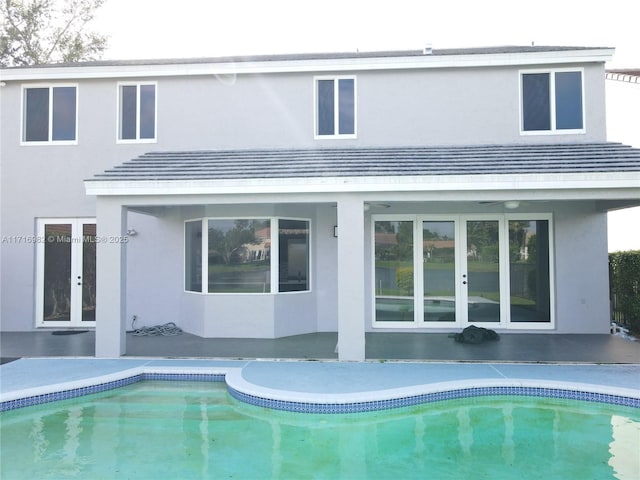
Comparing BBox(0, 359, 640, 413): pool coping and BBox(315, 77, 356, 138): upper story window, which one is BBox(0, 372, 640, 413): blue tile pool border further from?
BBox(315, 77, 356, 138): upper story window

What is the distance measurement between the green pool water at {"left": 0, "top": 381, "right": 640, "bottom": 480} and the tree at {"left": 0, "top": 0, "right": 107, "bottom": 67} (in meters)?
24.2

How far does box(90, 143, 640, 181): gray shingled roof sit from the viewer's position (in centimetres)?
948

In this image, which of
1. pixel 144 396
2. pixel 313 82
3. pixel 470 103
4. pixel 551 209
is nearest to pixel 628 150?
pixel 551 209

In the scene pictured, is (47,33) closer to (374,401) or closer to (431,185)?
(431,185)

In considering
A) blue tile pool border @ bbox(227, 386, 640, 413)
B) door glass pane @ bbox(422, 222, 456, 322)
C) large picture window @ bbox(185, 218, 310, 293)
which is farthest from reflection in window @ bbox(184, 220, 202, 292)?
door glass pane @ bbox(422, 222, 456, 322)

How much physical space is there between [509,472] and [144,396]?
6.07 metres

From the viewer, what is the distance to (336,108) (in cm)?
1280

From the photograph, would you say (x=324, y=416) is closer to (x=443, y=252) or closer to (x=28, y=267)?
(x=443, y=252)

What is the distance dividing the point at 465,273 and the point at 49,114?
1246 centimetres

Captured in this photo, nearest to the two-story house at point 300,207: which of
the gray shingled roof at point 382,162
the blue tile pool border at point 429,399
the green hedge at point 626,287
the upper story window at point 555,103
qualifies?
the upper story window at point 555,103

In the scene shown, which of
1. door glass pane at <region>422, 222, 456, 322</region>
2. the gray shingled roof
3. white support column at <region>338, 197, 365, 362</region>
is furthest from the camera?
door glass pane at <region>422, 222, 456, 322</region>

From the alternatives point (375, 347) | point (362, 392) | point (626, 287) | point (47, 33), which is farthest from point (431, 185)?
point (47, 33)

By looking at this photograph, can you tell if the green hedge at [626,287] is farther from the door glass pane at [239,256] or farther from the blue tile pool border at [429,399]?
the door glass pane at [239,256]

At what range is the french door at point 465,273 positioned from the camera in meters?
12.7
